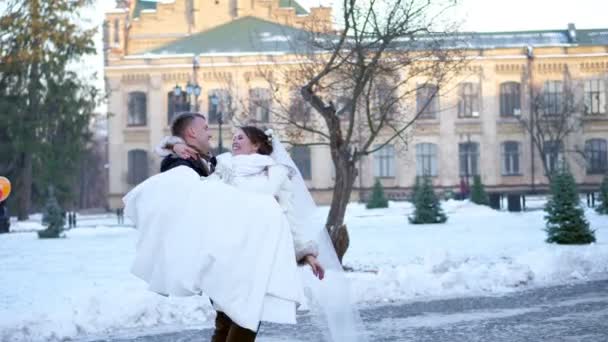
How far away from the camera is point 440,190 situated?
47.7 meters

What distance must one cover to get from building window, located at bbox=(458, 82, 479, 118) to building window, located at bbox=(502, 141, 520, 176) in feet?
8.23

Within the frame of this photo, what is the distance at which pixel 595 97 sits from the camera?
48719 mm

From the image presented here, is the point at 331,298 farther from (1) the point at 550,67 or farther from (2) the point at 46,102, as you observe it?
(1) the point at 550,67

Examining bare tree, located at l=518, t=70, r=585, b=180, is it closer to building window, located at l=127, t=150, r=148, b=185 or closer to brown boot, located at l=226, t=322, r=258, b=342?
building window, located at l=127, t=150, r=148, b=185

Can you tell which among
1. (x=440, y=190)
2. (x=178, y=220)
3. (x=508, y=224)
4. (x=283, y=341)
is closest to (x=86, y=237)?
(x=508, y=224)

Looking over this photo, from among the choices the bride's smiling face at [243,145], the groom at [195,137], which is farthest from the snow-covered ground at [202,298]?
the bride's smiling face at [243,145]

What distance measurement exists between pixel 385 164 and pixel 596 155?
39.2 feet

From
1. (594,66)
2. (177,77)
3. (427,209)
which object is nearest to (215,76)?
(177,77)

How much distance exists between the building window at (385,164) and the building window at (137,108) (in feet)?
44.6

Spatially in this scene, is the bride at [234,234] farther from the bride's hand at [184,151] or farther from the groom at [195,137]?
the groom at [195,137]

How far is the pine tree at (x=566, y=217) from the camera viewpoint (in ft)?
50.1

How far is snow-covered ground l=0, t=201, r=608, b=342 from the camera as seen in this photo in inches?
309

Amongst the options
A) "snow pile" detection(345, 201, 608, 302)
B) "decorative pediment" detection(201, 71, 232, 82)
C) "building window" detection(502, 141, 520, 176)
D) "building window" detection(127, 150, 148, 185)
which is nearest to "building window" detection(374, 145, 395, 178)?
"building window" detection(502, 141, 520, 176)

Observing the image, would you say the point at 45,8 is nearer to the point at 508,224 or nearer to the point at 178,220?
the point at 508,224
